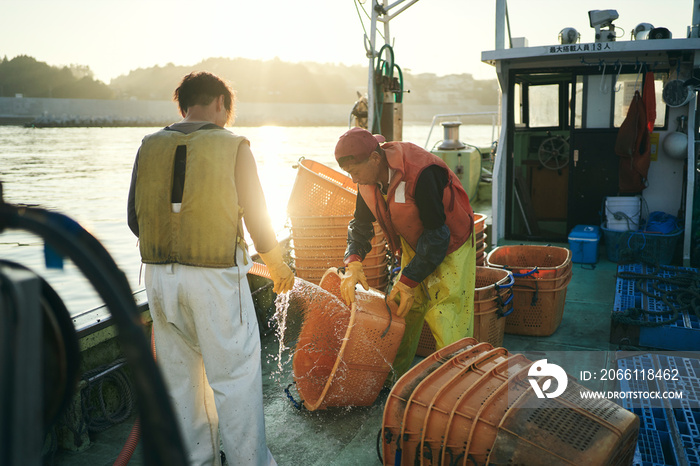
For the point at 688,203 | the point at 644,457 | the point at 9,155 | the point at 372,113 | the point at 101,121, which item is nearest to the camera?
the point at 644,457

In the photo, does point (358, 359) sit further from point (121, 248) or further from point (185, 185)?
point (121, 248)

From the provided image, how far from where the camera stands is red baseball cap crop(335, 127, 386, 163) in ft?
9.73

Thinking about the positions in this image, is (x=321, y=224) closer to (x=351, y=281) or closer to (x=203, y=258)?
(x=351, y=281)

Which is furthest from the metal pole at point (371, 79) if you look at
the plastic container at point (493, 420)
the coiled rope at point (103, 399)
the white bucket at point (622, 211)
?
the plastic container at point (493, 420)

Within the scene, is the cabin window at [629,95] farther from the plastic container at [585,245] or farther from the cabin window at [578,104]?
the plastic container at [585,245]

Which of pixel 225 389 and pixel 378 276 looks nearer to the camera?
pixel 225 389

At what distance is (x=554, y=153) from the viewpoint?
25.7 feet

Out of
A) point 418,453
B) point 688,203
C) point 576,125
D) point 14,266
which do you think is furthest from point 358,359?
point 576,125

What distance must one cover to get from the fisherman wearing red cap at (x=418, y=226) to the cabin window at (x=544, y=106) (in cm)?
533

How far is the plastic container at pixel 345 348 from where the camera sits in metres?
3.24

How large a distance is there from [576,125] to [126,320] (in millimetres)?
7619

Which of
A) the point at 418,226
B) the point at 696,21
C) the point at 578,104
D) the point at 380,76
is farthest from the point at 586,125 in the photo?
the point at 418,226

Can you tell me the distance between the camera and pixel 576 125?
7.36m

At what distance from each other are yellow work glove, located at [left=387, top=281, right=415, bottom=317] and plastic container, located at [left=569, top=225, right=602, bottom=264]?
3.96 m
